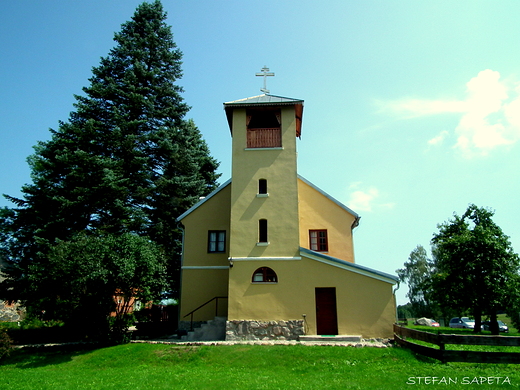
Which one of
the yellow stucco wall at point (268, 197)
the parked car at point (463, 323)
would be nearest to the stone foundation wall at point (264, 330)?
the yellow stucco wall at point (268, 197)

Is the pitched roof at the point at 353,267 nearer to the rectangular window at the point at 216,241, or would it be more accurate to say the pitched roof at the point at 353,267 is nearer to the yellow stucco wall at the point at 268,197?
the yellow stucco wall at the point at 268,197

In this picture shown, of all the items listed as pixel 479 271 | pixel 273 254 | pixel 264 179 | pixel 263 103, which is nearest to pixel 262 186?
pixel 264 179

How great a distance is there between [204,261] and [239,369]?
844cm

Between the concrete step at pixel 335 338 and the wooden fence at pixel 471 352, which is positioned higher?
the wooden fence at pixel 471 352

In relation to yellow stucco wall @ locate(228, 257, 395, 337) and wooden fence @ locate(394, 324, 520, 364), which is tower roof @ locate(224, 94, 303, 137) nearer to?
yellow stucco wall @ locate(228, 257, 395, 337)

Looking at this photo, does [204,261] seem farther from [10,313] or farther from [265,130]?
[10,313]

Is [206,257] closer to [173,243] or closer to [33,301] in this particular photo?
[173,243]

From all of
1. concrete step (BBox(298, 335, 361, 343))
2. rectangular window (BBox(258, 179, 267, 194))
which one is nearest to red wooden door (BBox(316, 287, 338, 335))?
concrete step (BBox(298, 335, 361, 343))

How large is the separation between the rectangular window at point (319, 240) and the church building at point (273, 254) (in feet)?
0.18

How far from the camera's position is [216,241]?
764 inches

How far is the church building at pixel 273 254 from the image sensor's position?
15453 millimetres

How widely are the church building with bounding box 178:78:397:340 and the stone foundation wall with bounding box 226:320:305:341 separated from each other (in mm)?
40

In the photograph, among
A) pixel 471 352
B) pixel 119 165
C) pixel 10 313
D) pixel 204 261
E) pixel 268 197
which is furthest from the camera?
pixel 10 313

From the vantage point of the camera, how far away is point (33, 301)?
19.2 metres
